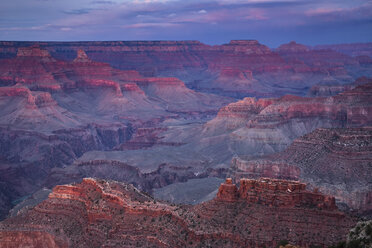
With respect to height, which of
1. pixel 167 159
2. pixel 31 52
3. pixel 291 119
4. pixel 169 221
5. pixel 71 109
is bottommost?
pixel 167 159

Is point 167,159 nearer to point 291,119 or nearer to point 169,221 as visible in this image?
point 291,119

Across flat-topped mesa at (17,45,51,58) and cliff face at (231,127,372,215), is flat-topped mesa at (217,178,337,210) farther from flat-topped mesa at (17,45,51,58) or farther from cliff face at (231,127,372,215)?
flat-topped mesa at (17,45,51,58)

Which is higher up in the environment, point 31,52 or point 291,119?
point 31,52

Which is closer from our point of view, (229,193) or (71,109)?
(229,193)

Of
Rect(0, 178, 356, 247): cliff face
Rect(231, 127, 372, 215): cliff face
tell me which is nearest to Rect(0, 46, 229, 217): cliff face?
Rect(231, 127, 372, 215): cliff face

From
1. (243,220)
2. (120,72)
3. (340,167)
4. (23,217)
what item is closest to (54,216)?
(23,217)

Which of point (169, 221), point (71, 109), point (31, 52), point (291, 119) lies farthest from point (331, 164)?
point (31, 52)

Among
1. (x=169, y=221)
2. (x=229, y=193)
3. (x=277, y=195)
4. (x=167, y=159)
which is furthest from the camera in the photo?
(x=167, y=159)

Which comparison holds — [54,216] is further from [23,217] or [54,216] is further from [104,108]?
[104,108]
